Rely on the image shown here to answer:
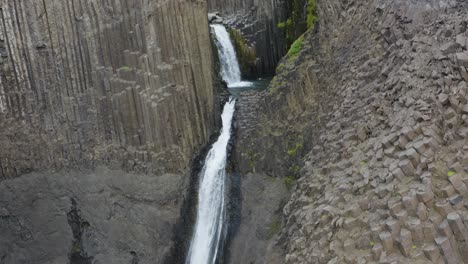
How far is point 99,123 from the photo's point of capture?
46.7 feet

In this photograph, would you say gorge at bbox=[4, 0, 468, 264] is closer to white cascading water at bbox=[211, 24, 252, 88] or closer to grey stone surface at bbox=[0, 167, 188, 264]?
grey stone surface at bbox=[0, 167, 188, 264]

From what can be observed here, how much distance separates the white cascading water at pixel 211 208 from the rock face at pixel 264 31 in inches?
187

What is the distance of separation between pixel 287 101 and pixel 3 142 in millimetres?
8127

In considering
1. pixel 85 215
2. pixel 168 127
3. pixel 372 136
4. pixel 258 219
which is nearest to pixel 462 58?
pixel 372 136

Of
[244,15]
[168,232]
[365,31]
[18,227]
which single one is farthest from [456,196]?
[244,15]

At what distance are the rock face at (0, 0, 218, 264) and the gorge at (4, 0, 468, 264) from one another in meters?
0.03

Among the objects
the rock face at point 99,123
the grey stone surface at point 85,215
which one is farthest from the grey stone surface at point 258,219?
the grey stone surface at point 85,215

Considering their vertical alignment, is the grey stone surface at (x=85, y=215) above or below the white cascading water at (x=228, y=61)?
below

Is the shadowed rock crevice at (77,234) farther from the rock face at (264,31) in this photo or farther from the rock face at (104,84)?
the rock face at (264,31)

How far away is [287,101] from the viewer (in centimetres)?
1296

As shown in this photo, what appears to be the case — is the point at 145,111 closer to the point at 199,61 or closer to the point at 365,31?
the point at 199,61

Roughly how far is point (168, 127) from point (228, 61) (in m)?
4.47

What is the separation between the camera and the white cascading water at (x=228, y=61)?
666 inches

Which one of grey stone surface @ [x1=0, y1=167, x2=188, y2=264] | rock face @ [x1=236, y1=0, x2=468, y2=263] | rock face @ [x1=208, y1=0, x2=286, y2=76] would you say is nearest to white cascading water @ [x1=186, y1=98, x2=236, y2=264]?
rock face @ [x1=236, y1=0, x2=468, y2=263]
